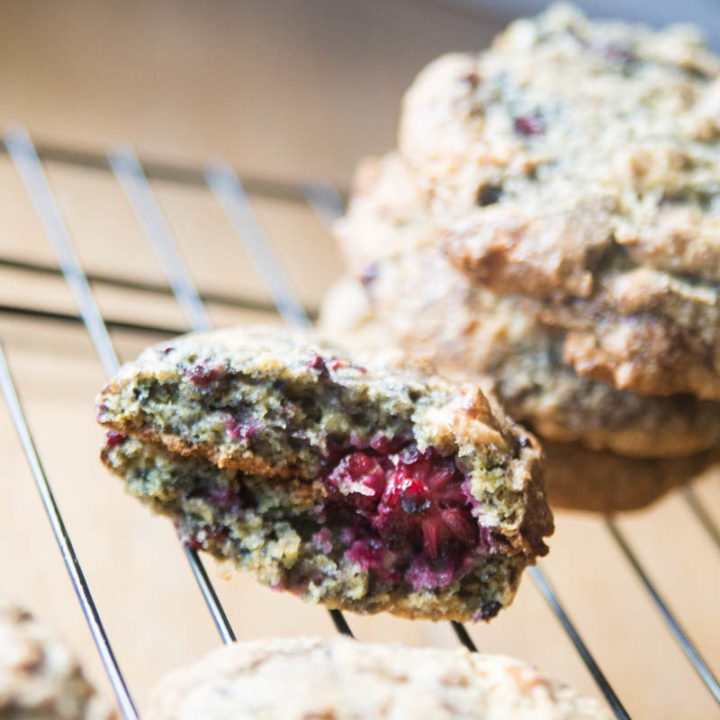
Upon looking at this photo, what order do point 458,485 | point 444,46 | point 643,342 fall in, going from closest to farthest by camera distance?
point 458,485 → point 643,342 → point 444,46

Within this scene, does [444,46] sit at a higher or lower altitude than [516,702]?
higher

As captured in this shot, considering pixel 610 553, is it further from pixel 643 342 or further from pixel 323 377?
pixel 323 377

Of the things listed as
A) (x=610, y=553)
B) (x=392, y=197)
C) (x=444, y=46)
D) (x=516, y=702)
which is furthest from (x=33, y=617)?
(x=444, y=46)

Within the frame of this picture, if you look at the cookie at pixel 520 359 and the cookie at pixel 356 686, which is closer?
the cookie at pixel 356 686

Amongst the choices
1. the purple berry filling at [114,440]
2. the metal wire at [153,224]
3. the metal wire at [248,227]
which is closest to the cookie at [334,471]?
the purple berry filling at [114,440]

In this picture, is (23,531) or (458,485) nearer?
(458,485)

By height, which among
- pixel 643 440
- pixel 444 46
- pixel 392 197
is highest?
pixel 444 46

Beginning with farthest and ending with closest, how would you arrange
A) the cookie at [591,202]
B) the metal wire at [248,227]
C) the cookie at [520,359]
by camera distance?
1. the metal wire at [248,227]
2. the cookie at [520,359]
3. the cookie at [591,202]

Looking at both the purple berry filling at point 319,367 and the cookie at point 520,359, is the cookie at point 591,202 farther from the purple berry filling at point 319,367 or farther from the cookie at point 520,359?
the purple berry filling at point 319,367
